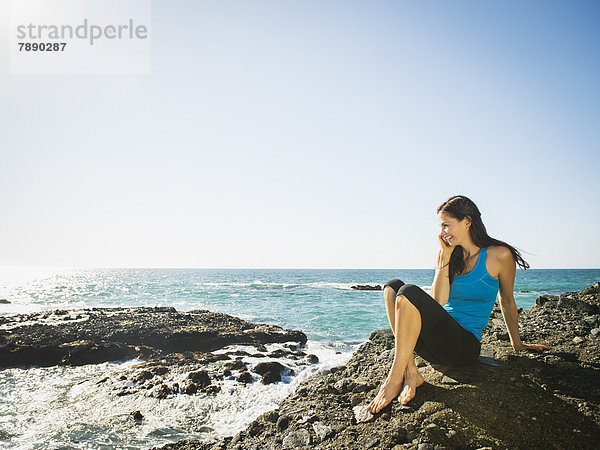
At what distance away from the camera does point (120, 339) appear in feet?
45.6

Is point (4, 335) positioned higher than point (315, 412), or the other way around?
point (315, 412)

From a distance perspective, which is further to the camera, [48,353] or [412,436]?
[48,353]

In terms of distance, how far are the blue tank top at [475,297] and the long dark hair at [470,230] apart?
113 millimetres

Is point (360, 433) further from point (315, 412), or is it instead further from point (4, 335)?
point (4, 335)

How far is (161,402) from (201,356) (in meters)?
3.95

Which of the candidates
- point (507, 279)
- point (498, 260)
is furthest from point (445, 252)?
point (507, 279)

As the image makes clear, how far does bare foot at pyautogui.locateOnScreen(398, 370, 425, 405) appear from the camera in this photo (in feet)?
12.3

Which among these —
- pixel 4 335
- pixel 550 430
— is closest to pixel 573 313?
pixel 550 430

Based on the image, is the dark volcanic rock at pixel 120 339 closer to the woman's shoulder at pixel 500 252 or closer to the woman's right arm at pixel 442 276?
the woman's right arm at pixel 442 276

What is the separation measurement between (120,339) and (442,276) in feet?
45.7

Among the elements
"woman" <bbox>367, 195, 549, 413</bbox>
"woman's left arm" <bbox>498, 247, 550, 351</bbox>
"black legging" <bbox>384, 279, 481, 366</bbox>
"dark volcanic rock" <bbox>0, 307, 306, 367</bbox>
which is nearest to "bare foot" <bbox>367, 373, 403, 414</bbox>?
"woman" <bbox>367, 195, 549, 413</bbox>

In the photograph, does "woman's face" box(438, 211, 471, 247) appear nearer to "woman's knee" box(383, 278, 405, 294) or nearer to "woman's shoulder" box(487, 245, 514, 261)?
"woman's shoulder" box(487, 245, 514, 261)

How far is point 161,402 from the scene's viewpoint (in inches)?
296

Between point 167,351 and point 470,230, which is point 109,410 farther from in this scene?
point 470,230
